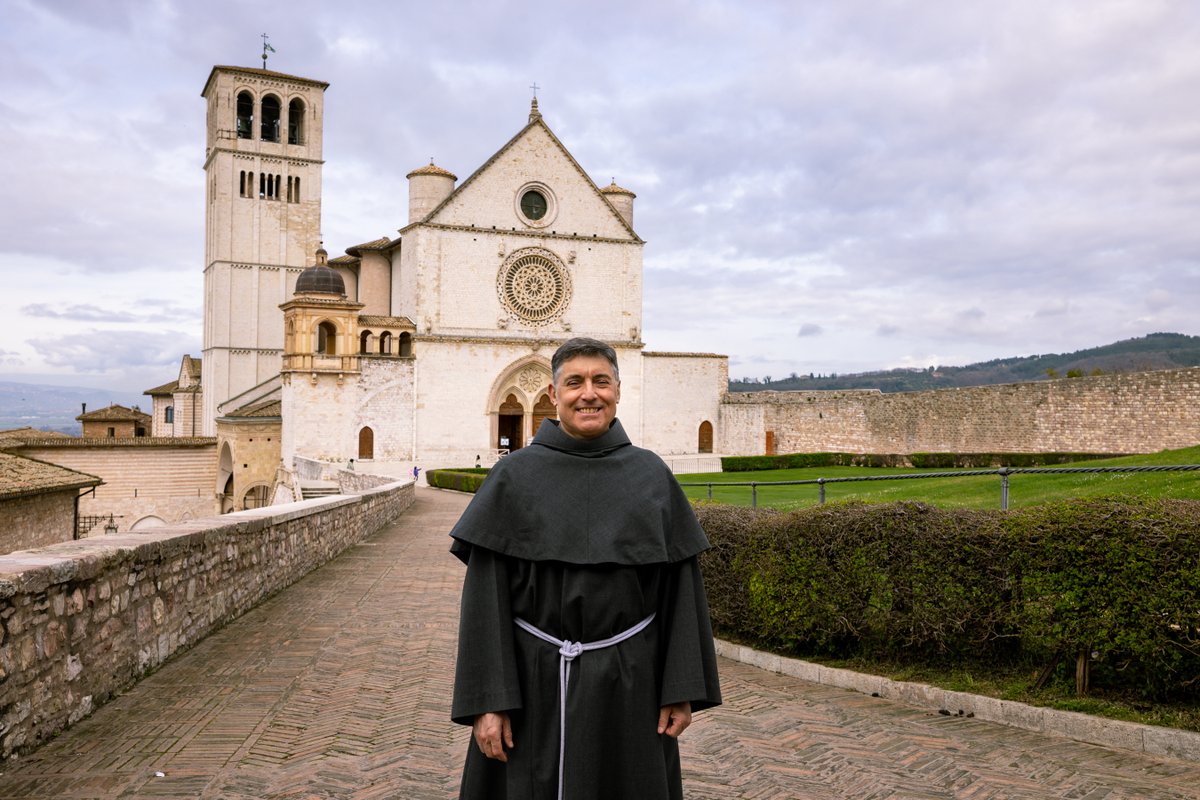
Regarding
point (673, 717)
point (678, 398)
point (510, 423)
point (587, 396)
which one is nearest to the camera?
point (673, 717)

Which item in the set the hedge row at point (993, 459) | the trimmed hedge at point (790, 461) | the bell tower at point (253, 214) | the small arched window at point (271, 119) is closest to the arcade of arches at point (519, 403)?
the trimmed hedge at point (790, 461)

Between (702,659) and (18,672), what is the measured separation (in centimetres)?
363

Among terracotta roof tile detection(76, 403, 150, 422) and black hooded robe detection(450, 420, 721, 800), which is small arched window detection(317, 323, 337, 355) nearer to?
terracotta roof tile detection(76, 403, 150, 422)

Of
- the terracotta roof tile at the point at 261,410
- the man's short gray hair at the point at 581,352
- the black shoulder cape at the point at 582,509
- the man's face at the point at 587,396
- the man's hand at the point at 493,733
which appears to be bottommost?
the man's hand at the point at 493,733

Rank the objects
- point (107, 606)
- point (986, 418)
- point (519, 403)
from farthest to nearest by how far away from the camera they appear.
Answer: point (519, 403), point (986, 418), point (107, 606)

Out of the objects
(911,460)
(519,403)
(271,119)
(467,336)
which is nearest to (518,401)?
(519,403)

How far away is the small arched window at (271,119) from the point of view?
53.1 metres

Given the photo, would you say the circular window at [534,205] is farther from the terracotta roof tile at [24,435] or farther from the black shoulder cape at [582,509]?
the black shoulder cape at [582,509]

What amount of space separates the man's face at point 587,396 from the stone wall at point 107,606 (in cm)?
311

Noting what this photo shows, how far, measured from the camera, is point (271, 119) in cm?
5384

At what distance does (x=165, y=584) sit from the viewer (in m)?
6.82

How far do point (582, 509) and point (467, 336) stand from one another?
3832 cm

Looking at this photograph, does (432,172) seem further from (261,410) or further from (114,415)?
(114,415)

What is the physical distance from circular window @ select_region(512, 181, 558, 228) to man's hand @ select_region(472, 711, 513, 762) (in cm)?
3983
